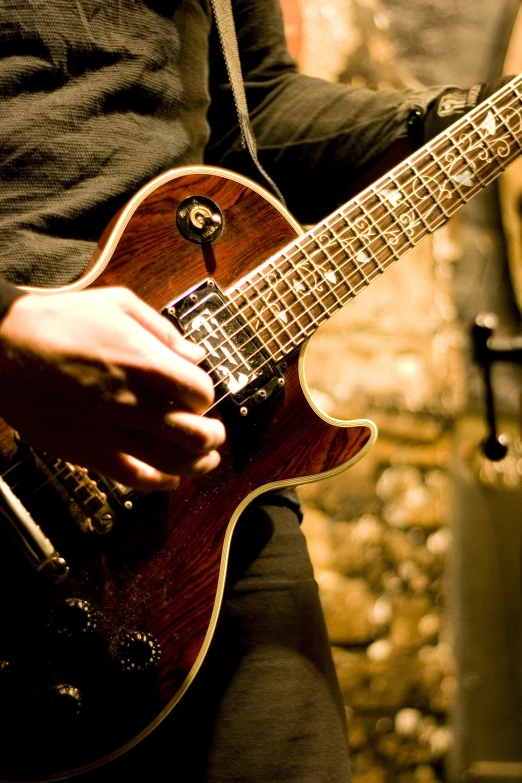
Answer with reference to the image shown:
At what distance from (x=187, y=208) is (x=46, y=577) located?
0.46 m

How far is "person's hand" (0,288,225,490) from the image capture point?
1.54 feet

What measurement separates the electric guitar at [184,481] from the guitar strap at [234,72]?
86 millimetres

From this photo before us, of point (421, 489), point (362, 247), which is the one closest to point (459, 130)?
point (362, 247)

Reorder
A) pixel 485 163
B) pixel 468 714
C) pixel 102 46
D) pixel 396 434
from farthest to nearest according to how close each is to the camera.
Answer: pixel 396 434, pixel 468 714, pixel 485 163, pixel 102 46

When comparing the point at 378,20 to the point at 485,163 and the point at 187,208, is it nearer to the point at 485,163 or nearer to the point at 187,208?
the point at 485,163

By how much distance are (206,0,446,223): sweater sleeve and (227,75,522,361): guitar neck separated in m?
0.11

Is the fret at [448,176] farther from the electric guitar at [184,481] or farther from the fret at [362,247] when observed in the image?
the fret at [362,247]

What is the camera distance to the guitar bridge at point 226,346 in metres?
0.68

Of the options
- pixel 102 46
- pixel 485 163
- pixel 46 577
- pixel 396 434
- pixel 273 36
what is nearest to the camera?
pixel 46 577

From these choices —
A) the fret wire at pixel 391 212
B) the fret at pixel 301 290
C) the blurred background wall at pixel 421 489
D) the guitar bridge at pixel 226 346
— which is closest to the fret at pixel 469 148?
the fret wire at pixel 391 212

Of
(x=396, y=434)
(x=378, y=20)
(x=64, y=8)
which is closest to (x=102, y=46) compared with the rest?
(x=64, y=8)

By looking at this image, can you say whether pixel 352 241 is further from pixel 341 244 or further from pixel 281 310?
pixel 281 310

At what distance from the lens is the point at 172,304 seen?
0.69 m

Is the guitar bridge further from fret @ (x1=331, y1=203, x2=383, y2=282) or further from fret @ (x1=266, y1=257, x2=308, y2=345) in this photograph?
fret @ (x1=331, y1=203, x2=383, y2=282)
